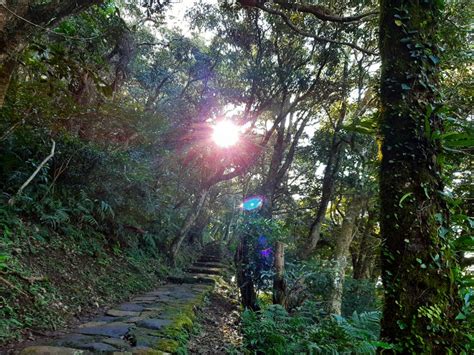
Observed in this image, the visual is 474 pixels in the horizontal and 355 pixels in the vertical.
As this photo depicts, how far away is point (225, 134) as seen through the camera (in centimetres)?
1112

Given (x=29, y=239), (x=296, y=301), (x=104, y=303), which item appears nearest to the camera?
(x=29, y=239)

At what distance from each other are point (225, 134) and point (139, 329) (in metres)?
8.08

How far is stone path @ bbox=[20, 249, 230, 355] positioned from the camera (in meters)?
3.00

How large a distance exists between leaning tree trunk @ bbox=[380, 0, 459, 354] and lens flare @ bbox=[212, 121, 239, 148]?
900 cm

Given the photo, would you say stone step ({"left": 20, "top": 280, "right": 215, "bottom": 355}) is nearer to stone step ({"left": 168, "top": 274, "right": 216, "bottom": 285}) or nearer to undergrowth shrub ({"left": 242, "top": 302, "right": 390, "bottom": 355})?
undergrowth shrub ({"left": 242, "top": 302, "right": 390, "bottom": 355})

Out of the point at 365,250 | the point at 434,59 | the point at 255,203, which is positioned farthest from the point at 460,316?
the point at 365,250

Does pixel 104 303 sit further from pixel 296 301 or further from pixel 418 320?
pixel 418 320

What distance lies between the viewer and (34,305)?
346cm

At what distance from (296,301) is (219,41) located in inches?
387

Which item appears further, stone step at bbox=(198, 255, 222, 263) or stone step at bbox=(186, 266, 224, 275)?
stone step at bbox=(198, 255, 222, 263)

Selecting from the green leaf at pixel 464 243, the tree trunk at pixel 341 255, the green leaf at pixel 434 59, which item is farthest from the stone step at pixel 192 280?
the green leaf at pixel 434 59

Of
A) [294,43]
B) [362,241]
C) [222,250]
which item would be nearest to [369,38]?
[294,43]

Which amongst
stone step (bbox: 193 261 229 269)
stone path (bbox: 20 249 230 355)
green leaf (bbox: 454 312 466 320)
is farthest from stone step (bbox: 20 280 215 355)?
stone step (bbox: 193 261 229 269)

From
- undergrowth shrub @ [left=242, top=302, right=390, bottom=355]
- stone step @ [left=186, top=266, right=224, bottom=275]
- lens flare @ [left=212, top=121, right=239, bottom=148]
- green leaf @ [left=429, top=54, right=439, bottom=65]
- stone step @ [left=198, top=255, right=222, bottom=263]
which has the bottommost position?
undergrowth shrub @ [left=242, top=302, right=390, bottom=355]
